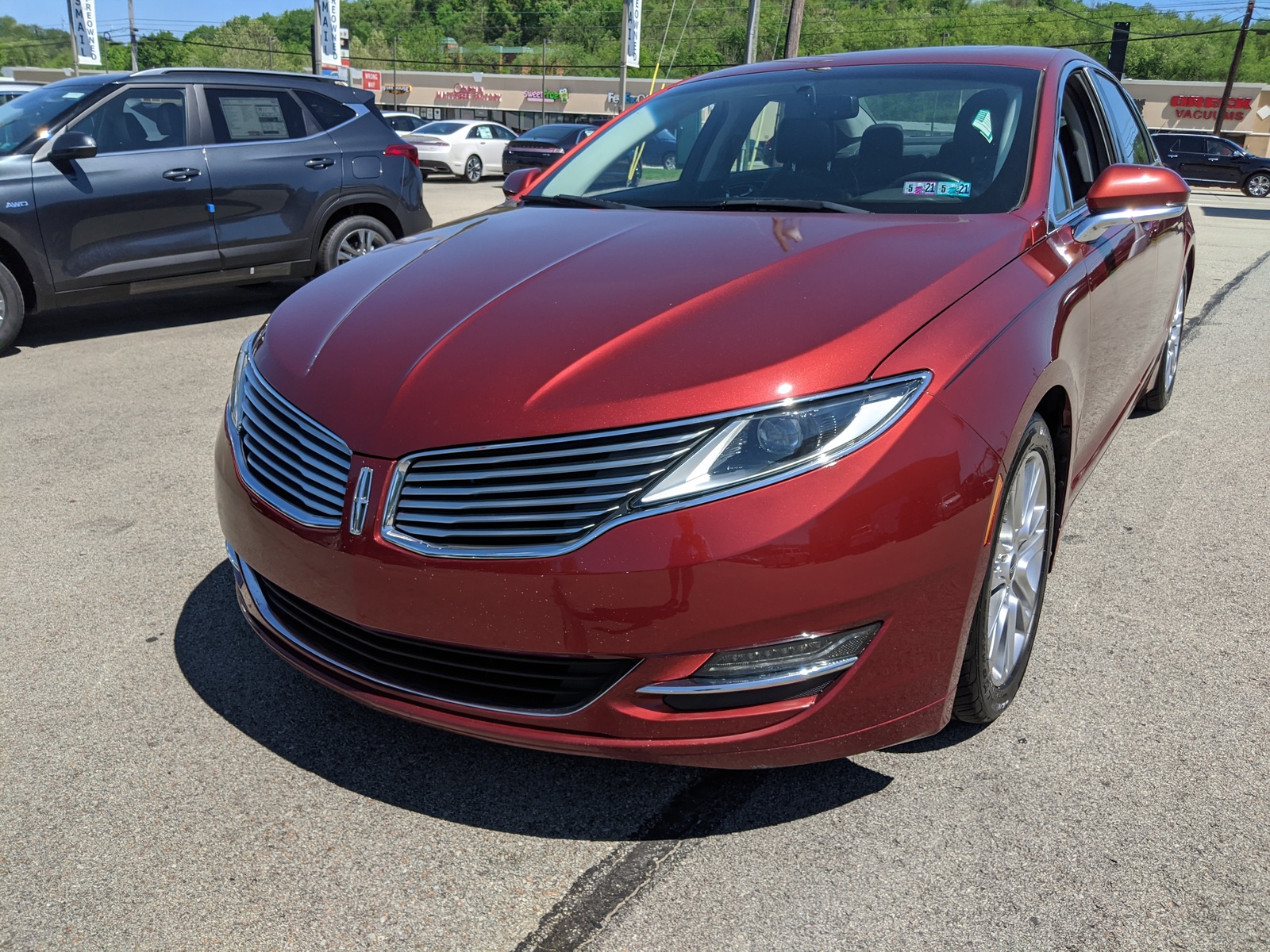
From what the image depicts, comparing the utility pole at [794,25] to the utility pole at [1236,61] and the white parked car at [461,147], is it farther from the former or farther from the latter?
the utility pole at [1236,61]

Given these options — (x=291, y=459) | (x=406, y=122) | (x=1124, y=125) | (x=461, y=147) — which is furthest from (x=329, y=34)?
(x=291, y=459)

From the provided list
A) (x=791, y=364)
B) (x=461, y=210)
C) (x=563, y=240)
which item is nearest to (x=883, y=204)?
(x=563, y=240)

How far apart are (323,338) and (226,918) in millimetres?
1301

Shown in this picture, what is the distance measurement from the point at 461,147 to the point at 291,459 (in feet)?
75.6

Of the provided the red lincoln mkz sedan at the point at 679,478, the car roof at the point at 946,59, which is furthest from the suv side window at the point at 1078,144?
the red lincoln mkz sedan at the point at 679,478

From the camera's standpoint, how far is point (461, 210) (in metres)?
15.7

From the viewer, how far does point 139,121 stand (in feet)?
23.1

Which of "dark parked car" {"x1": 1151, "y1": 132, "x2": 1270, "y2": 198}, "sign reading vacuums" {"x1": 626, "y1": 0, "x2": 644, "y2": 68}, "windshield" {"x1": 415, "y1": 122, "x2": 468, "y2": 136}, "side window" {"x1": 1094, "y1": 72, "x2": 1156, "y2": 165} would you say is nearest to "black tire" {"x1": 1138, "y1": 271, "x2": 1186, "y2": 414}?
"side window" {"x1": 1094, "y1": 72, "x2": 1156, "y2": 165}

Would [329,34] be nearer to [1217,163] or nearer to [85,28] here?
[85,28]

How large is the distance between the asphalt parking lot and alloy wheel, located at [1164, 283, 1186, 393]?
6.14 ft

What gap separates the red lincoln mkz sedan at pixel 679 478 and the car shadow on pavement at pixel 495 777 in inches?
10.3

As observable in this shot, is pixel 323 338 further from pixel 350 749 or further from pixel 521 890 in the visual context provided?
pixel 521 890

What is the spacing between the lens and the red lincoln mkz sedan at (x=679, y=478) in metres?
2.00

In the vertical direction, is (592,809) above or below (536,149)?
above
